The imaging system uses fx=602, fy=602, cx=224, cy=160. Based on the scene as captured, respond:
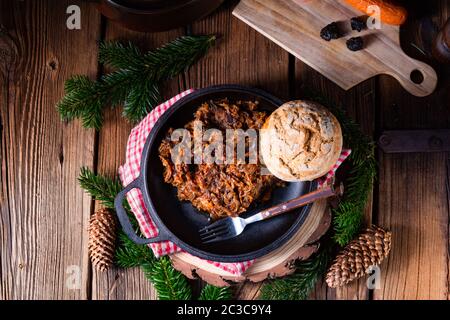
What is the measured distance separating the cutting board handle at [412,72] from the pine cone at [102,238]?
736mm

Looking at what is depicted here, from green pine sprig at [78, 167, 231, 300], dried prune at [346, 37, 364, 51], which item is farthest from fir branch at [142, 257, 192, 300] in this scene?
dried prune at [346, 37, 364, 51]

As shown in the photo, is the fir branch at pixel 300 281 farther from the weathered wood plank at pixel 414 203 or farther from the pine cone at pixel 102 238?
the pine cone at pixel 102 238

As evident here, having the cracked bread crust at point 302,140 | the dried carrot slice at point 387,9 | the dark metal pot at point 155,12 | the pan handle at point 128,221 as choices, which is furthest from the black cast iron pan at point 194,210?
the dried carrot slice at point 387,9

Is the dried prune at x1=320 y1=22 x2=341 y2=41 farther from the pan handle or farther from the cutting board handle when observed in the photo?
the pan handle

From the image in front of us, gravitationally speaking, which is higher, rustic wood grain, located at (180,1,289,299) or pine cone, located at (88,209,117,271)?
rustic wood grain, located at (180,1,289,299)

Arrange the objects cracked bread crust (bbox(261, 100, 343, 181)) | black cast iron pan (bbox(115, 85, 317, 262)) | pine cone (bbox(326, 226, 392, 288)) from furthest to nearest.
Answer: pine cone (bbox(326, 226, 392, 288)), black cast iron pan (bbox(115, 85, 317, 262)), cracked bread crust (bbox(261, 100, 343, 181))

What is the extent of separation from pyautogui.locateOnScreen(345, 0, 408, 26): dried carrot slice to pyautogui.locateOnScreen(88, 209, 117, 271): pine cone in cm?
75

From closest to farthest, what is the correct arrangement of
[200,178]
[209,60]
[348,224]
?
[200,178]
[348,224]
[209,60]

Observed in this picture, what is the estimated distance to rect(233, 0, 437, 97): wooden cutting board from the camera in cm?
141

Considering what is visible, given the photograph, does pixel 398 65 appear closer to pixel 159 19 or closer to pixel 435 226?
pixel 435 226

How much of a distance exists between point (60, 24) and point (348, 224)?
833mm

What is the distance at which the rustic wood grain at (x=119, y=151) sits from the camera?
56.2 inches

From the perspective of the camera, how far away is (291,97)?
4.69 ft
